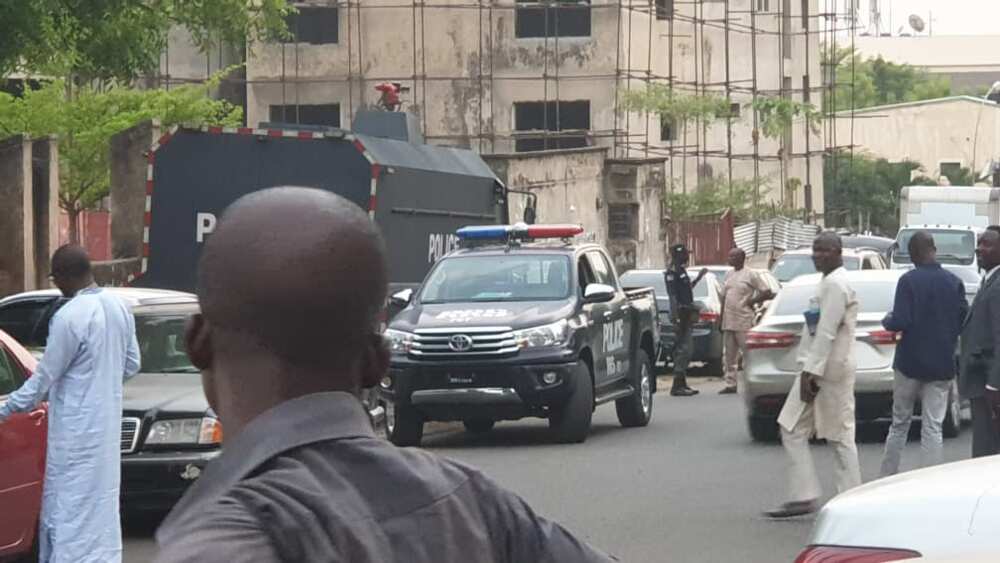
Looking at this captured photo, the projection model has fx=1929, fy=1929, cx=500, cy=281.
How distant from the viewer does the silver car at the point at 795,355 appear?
17.2 metres

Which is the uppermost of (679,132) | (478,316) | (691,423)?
(679,132)

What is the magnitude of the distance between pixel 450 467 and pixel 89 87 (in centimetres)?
3934

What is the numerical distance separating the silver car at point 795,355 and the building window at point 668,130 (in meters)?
34.7

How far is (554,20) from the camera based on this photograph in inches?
2074

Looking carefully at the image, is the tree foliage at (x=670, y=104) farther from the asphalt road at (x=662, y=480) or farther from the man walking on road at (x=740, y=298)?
the asphalt road at (x=662, y=480)

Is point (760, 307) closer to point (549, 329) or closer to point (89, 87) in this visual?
point (549, 329)

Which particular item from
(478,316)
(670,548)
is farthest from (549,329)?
(670,548)

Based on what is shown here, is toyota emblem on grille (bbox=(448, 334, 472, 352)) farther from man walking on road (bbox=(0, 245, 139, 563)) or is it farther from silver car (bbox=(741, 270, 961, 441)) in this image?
man walking on road (bbox=(0, 245, 139, 563))

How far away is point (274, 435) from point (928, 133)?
10498cm

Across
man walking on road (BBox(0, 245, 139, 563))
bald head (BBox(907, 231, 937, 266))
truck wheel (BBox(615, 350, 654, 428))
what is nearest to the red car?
man walking on road (BBox(0, 245, 139, 563))

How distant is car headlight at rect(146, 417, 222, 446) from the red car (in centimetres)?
136

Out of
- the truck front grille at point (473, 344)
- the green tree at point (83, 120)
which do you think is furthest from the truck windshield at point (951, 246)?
the truck front grille at point (473, 344)

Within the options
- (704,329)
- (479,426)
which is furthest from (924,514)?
(704,329)

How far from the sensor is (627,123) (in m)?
53.1
